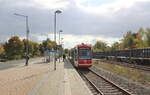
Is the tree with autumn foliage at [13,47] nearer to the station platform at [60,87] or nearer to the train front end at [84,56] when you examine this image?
the train front end at [84,56]

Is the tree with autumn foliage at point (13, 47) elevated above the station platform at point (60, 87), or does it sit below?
above

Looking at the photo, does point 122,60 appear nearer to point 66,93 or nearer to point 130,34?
point 66,93

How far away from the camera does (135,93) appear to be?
434 inches

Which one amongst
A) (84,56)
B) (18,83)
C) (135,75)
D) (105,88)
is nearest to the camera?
(105,88)

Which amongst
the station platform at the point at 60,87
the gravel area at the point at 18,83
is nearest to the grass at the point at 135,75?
the station platform at the point at 60,87

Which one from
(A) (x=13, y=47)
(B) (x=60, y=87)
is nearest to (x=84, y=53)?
(B) (x=60, y=87)

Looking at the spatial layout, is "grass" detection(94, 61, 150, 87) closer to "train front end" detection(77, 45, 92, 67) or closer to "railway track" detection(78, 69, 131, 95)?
"railway track" detection(78, 69, 131, 95)

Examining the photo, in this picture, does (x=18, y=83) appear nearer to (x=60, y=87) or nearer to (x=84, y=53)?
(x=60, y=87)

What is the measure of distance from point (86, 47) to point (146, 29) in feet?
192

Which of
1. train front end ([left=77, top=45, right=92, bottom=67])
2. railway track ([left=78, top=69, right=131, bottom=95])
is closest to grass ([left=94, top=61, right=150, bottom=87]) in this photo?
railway track ([left=78, top=69, right=131, bottom=95])

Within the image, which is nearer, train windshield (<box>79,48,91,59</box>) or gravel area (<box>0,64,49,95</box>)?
gravel area (<box>0,64,49,95</box>)

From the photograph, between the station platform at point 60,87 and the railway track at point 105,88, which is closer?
the station platform at point 60,87

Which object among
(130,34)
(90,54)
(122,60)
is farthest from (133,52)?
(130,34)

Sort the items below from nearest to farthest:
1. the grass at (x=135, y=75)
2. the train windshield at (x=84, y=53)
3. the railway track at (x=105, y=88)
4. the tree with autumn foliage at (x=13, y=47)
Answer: the railway track at (x=105, y=88) → the grass at (x=135, y=75) → the train windshield at (x=84, y=53) → the tree with autumn foliage at (x=13, y=47)
